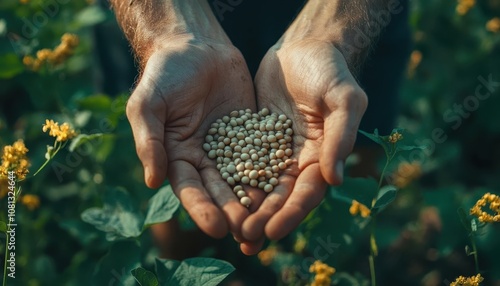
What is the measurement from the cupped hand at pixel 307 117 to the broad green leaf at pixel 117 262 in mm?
412

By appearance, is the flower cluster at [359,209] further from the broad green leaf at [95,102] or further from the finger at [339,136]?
the broad green leaf at [95,102]

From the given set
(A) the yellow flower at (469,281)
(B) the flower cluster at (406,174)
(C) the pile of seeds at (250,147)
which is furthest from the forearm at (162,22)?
(B) the flower cluster at (406,174)

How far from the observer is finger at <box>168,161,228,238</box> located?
5.77 ft

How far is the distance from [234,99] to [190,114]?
0.76 ft

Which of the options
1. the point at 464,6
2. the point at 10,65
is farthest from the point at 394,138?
the point at 464,6

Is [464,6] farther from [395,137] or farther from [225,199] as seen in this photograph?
[225,199]

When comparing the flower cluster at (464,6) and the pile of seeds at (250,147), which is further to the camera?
the flower cluster at (464,6)

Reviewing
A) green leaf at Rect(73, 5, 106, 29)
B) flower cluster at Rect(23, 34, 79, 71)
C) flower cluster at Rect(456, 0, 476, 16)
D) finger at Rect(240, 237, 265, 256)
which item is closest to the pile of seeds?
finger at Rect(240, 237, 265, 256)

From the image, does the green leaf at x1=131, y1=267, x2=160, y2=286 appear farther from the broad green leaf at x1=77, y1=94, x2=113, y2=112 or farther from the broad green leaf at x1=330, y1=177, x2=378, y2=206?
the broad green leaf at x1=77, y1=94, x2=113, y2=112

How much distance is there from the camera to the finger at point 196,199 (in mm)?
1758

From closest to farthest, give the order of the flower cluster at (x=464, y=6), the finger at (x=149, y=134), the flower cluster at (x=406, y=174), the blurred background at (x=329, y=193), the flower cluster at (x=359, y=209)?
the finger at (x=149, y=134) < the flower cluster at (x=359, y=209) < the blurred background at (x=329, y=193) < the flower cluster at (x=406, y=174) < the flower cluster at (x=464, y=6)

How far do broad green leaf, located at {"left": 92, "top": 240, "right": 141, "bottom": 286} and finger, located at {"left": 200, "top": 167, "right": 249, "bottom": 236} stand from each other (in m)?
0.32

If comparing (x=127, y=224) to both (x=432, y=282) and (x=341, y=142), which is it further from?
(x=432, y=282)

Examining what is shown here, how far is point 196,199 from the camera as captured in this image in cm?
182
